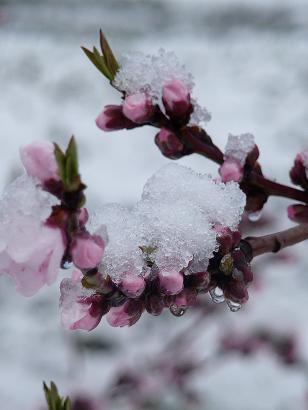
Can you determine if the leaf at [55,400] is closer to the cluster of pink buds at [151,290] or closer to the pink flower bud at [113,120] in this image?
the cluster of pink buds at [151,290]

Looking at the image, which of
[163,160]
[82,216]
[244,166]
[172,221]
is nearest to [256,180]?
[244,166]

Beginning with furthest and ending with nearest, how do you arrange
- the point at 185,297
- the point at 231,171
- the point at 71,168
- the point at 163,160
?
the point at 163,160 < the point at 231,171 < the point at 185,297 < the point at 71,168

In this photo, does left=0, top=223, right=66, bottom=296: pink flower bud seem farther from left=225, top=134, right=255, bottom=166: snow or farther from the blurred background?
the blurred background

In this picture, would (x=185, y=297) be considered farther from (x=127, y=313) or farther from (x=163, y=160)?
(x=163, y=160)

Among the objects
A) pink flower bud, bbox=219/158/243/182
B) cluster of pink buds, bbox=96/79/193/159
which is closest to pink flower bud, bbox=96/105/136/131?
cluster of pink buds, bbox=96/79/193/159

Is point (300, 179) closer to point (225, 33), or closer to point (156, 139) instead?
point (156, 139)

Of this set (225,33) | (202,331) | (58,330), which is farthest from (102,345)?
(225,33)

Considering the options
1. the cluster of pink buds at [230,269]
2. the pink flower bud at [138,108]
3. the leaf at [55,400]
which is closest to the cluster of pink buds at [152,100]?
the pink flower bud at [138,108]
